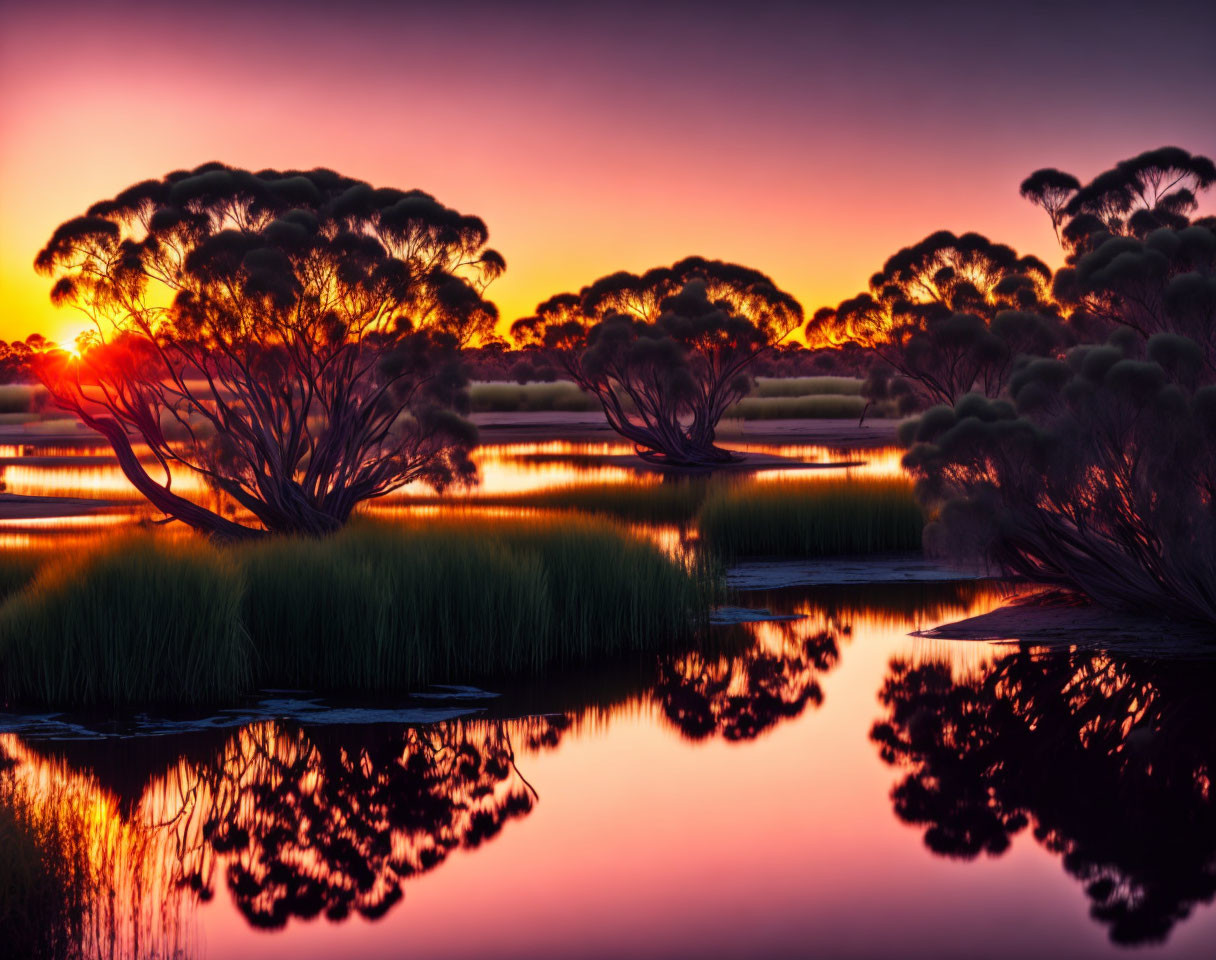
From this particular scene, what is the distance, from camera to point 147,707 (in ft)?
38.9

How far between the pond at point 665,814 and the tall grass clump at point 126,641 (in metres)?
0.57

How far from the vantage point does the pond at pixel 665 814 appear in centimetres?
740

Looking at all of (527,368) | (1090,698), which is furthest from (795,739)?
(527,368)

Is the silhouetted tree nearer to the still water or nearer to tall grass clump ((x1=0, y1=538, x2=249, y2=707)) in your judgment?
the still water

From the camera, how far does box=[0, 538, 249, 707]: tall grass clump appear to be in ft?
39.5

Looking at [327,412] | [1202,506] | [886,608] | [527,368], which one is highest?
[527,368]

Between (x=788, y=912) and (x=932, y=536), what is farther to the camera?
(x=932, y=536)

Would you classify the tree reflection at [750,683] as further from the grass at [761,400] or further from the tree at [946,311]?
the grass at [761,400]

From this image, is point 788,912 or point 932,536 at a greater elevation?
point 932,536

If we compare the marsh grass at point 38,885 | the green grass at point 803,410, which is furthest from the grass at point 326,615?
the green grass at point 803,410

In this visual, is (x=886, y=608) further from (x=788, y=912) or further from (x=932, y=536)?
(x=788, y=912)

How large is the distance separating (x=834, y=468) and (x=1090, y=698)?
2778 cm

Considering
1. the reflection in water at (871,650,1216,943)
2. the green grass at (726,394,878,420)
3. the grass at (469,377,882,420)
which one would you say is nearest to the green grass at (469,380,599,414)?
the grass at (469,377,882,420)

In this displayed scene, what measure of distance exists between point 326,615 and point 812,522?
1135 cm
